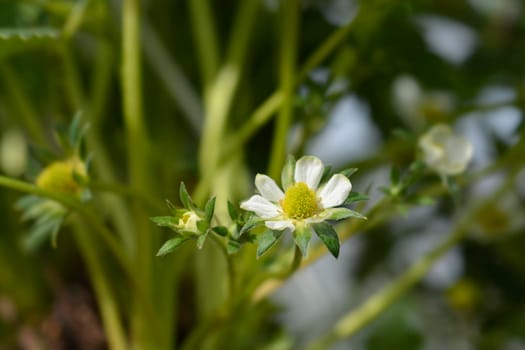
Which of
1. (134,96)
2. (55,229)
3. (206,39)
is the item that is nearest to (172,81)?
(206,39)

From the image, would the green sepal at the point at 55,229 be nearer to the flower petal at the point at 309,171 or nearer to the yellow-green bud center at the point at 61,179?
the yellow-green bud center at the point at 61,179

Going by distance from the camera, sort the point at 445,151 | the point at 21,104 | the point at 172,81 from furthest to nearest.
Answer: the point at 172,81, the point at 21,104, the point at 445,151

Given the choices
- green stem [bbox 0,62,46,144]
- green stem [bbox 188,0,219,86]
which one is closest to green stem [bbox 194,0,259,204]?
green stem [bbox 188,0,219,86]

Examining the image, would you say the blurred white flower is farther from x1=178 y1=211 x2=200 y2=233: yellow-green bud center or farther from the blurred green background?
x1=178 y1=211 x2=200 y2=233: yellow-green bud center

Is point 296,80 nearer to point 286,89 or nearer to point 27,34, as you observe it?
point 286,89

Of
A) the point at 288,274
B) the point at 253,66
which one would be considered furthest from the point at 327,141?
the point at 288,274

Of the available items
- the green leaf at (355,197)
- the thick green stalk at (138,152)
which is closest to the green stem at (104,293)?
the thick green stalk at (138,152)

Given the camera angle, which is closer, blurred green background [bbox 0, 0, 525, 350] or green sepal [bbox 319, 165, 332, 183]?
green sepal [bbox 319, 165, 332, 183]
